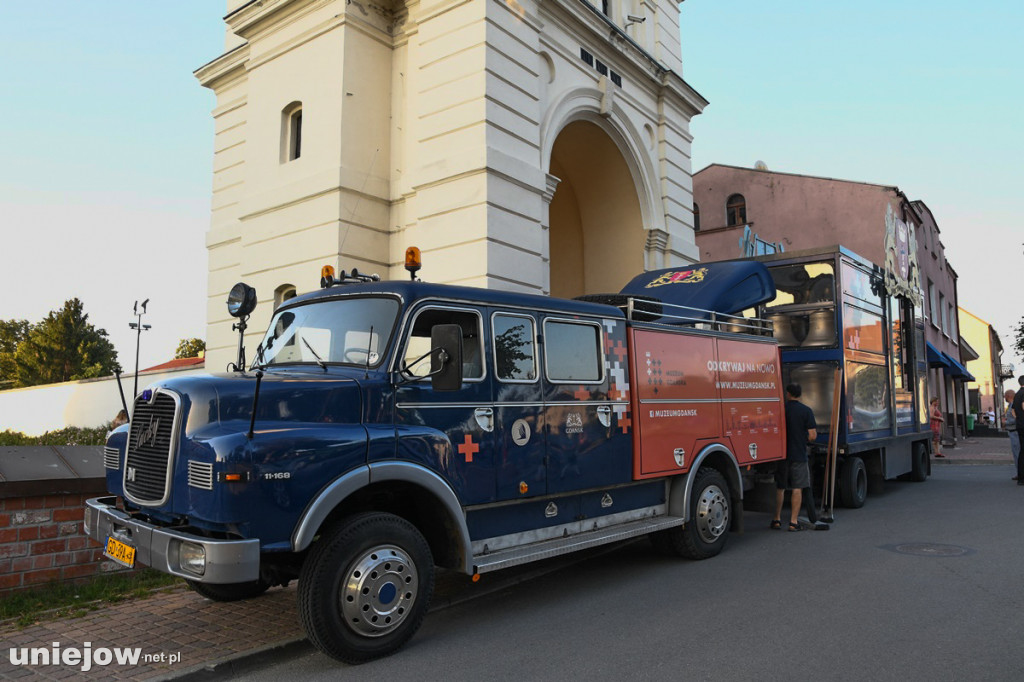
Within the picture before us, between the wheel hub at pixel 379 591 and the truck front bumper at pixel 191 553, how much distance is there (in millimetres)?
638

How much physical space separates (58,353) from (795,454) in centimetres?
7375

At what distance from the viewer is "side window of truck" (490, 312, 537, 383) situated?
5.60 m

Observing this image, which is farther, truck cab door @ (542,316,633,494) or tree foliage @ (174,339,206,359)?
tree foliage @ (174,339,206,359)

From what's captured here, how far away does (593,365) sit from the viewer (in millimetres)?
6375

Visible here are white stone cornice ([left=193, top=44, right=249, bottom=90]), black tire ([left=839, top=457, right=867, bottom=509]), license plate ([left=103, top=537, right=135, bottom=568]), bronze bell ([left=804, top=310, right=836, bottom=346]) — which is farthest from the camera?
white stone cornice ([left=193, top=44, right=249, bottom=90])

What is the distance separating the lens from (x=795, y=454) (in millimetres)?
8805

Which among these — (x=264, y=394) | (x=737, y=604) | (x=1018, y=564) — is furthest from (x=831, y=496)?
(x=264, y=394)

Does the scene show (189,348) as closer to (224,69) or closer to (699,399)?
(224,69)

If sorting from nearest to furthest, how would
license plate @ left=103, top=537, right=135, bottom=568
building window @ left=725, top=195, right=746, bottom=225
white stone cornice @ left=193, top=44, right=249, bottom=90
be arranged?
license plate @ left=103, top=537, right=135, bottom=568 → white stone cornice @ left=193, top=44, right=249, bottom=90 → building window @ left=725, top=195, right=746, bottom=225

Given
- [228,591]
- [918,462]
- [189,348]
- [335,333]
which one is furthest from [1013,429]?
[189,348]

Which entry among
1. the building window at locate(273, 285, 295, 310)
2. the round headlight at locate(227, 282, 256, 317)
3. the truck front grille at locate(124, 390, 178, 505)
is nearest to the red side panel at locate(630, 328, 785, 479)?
the round headlight at locate(227, 282, 256, 317)

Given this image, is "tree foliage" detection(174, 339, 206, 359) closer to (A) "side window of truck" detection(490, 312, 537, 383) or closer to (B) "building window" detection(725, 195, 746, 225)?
(B) "building window" detection(725, 195, 746, 225)

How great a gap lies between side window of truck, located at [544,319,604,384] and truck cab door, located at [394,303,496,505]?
76 centimetres

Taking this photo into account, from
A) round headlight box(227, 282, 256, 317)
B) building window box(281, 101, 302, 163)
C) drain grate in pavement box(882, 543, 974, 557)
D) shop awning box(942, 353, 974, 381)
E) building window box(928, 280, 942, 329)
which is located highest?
building window box(281, 101, 302, 163)
